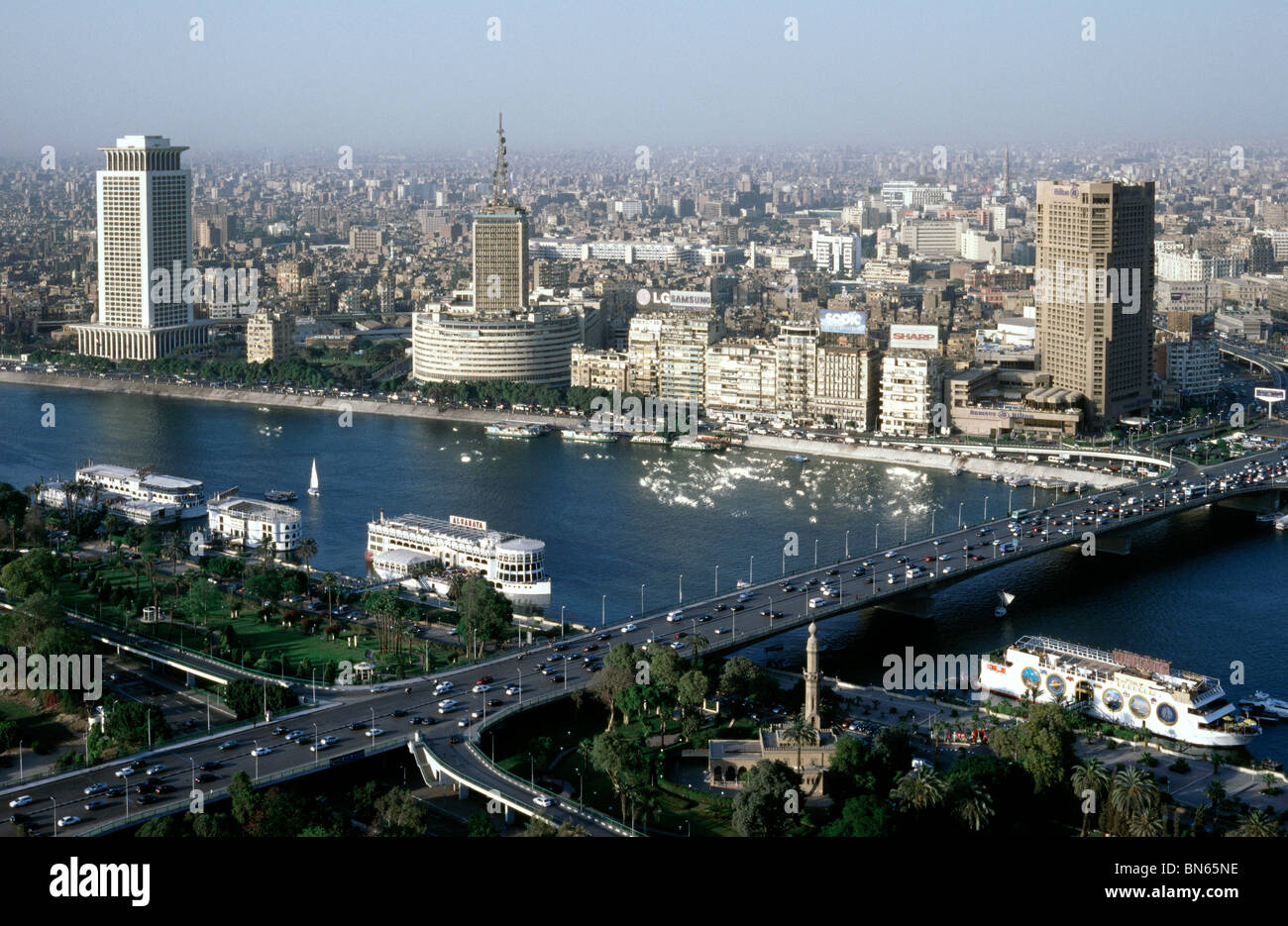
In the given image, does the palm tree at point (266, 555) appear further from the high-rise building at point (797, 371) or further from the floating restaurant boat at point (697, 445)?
the high-rise building at point (797, 371)

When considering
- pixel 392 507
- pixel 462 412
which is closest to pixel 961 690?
pixel 392 507

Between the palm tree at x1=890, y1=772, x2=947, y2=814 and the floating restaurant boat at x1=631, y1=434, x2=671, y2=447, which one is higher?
the floating restaurant boat at x1=631, y1=434, x2=671, y2=447

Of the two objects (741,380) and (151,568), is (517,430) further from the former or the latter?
(151,568)

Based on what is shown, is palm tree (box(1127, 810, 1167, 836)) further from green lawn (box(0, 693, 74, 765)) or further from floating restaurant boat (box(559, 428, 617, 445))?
floating restaurant boat (box(559, 428, 617, 445))

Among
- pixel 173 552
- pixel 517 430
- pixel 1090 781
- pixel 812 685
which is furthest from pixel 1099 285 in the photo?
pixel 1090 781

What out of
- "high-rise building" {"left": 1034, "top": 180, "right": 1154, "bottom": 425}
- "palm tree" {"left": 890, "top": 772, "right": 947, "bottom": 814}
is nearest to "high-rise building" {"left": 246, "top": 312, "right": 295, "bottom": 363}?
"high-rise building" {"left": 1034, "top": 180, "right": 1154, "bottom": 425}
